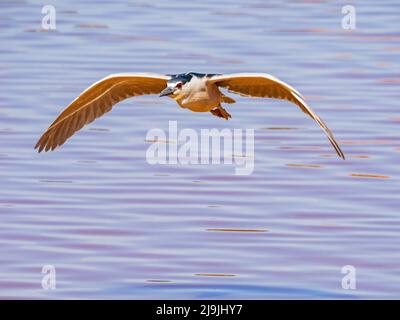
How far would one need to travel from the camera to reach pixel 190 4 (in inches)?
860

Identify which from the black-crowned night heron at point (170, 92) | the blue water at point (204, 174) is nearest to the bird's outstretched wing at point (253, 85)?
the black-crowned night heron at point (170, 92)

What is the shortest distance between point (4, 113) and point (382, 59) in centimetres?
490

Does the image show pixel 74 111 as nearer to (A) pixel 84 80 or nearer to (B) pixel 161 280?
(B) pixel 161 280

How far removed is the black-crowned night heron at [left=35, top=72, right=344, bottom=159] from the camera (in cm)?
1127

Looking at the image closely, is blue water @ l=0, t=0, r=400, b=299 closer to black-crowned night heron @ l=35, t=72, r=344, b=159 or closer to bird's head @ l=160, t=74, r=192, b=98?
black-crowned night heron @ l=35, t=72, r=344, b=159

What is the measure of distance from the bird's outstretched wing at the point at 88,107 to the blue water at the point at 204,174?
84cm

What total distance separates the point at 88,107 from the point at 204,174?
7.95ft

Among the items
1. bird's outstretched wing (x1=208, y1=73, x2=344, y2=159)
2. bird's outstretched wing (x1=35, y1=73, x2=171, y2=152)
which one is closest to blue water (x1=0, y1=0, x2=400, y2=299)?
bird's outstretched wing (x1=35, y1=73, x2=171, y2=152)

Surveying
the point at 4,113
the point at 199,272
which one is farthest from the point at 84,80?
the point at 199,272

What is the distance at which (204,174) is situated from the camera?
14023mm

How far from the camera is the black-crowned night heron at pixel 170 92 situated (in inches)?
444

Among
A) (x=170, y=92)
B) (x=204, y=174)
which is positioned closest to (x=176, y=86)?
(x=170, y=92)

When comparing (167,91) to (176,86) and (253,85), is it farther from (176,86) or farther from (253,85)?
(253,85)

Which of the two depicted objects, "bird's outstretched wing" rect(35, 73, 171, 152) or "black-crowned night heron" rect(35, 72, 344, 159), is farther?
"bird's outstretched wing" rect(35, 73, 171, 152)
